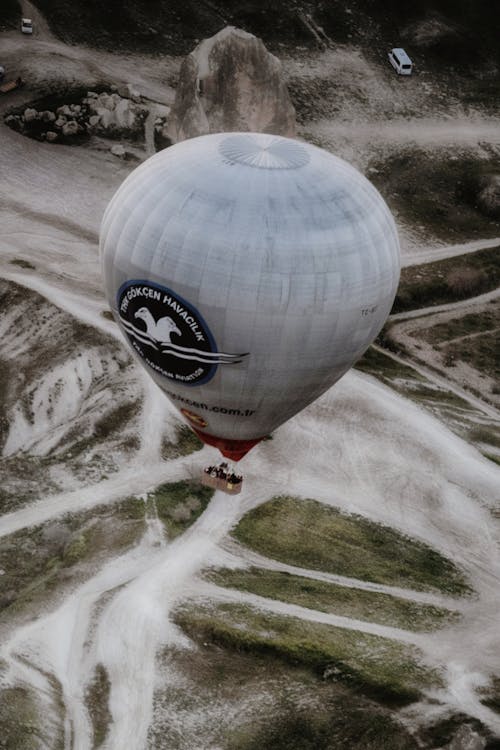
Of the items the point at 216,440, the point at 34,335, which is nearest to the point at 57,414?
the point at 34,335

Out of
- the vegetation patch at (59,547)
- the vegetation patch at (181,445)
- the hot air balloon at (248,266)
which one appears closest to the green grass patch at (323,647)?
the vegetation patch at (59,547)

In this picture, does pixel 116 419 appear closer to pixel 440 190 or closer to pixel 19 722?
pixel 19 722

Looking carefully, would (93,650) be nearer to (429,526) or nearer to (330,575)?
(330,575)

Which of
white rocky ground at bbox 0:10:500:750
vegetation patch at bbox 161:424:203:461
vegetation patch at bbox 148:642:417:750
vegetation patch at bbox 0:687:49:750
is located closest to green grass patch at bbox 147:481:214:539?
white rocky ground at bbox 0:10:500:750

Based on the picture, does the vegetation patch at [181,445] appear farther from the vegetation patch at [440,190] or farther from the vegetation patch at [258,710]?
the vegetation patch at [440,190]

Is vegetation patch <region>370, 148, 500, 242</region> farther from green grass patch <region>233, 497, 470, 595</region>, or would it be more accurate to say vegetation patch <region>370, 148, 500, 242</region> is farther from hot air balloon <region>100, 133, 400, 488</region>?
hot air balloon <region>100, 133, 400, 488</region>

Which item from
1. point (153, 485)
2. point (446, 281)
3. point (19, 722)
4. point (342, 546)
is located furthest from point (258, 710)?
point (446, 281)
